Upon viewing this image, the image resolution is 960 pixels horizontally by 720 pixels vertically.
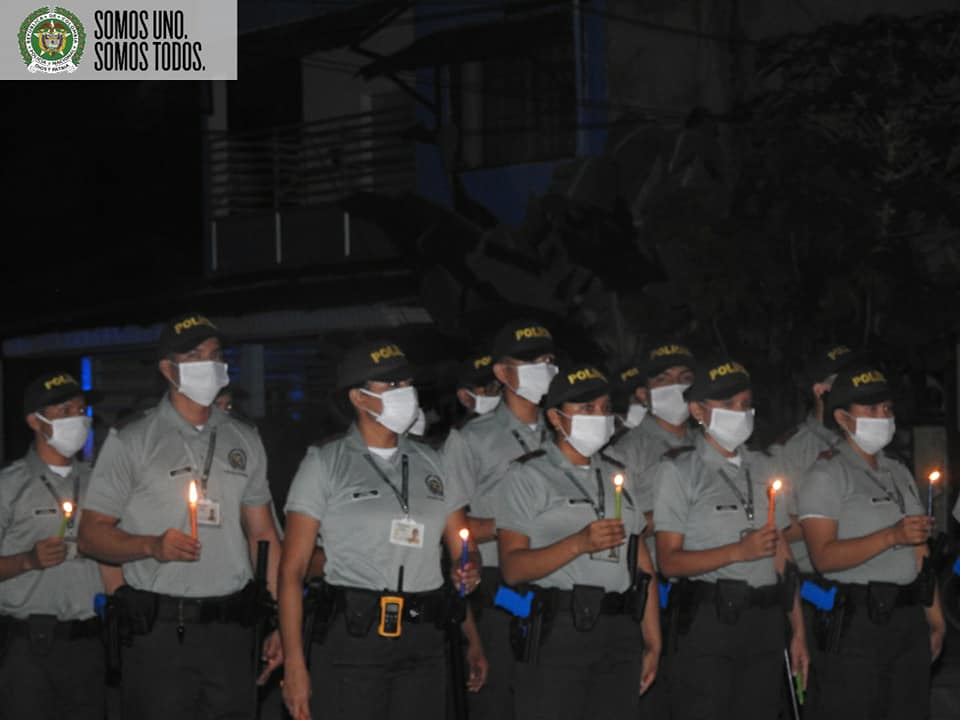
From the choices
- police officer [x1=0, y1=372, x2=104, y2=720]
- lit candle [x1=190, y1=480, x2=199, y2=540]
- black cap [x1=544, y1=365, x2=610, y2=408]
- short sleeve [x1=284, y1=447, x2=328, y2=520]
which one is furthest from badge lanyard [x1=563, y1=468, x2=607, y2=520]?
police officer [x1=0, y1=372, x2=104, y2=720]

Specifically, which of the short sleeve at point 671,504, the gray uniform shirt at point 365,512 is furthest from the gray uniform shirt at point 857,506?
the gray uniform shirt at point 365,512

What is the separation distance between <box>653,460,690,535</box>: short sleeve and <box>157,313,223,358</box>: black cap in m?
2.14

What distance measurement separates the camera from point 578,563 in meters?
7.00

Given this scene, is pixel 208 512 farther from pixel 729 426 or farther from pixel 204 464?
pixel 729 426

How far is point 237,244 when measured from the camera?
2536cm

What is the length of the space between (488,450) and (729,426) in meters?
1.43

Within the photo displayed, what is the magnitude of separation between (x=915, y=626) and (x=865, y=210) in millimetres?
6620

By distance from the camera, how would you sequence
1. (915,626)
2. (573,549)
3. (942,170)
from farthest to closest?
(942,170) → (915,626) → (573,549)

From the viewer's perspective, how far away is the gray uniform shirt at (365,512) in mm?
6691

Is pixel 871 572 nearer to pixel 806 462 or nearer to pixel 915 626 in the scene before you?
pixel 915 626

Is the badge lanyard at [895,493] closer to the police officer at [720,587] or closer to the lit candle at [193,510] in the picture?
the police officer at [720,587]

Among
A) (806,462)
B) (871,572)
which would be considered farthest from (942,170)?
(871,572)

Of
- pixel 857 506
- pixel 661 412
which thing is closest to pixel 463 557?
pixel 857 506

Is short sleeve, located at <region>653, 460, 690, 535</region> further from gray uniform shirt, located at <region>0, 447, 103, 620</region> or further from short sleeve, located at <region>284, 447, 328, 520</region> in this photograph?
gray uniform shirt, located at <region>0, 447, 103, 620</region>
